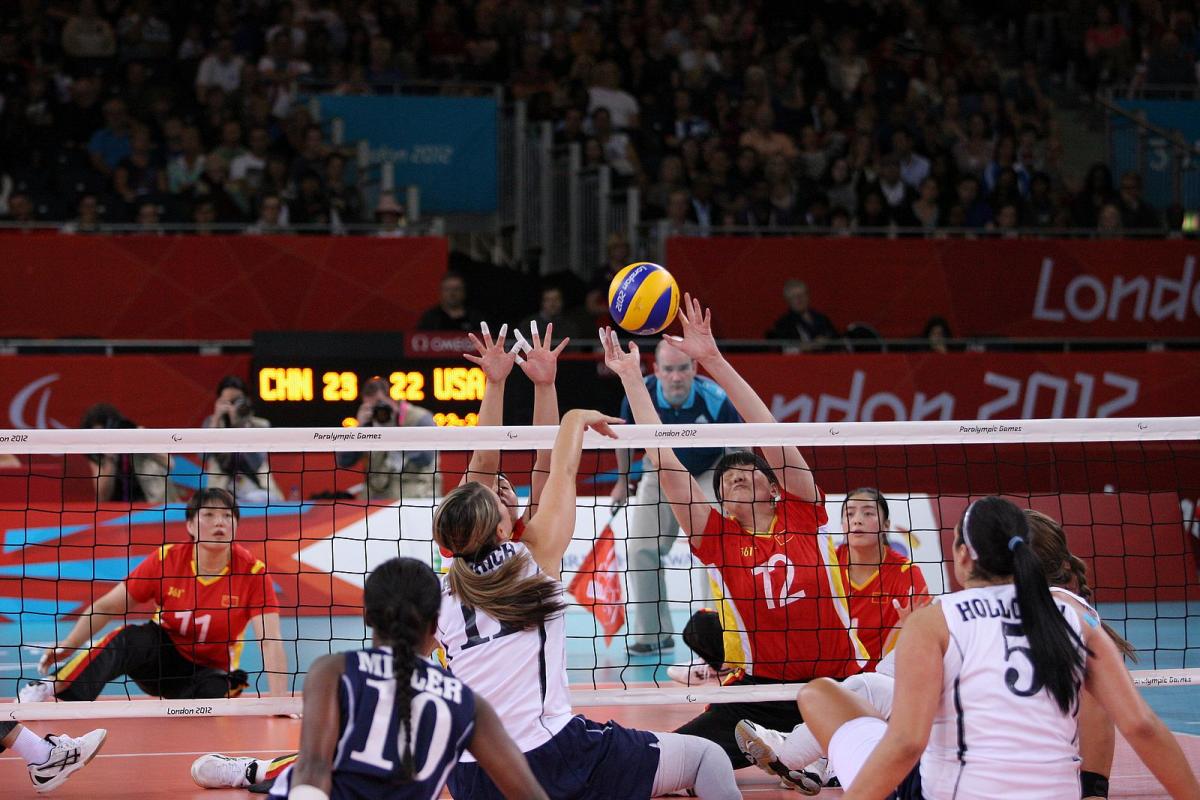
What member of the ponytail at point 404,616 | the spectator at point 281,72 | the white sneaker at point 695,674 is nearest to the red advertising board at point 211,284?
the spectator at point 281,72

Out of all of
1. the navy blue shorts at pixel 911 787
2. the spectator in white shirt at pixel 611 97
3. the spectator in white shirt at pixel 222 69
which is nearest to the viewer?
the navy blue shorts at pixel 911 787

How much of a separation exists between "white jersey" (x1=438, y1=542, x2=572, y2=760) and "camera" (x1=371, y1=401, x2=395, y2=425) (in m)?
6.59

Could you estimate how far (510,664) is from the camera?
4.68 m

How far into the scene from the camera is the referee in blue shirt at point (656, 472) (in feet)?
26.6

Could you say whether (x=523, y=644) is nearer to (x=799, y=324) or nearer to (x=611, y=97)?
(x=799, y=324)

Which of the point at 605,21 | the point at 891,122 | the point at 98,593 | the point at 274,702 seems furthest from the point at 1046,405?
the point at 274,702

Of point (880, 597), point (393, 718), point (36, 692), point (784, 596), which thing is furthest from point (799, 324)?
point (393, 718)

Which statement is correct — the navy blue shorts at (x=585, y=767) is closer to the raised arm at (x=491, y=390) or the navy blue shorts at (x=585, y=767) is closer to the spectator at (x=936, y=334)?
the raised arm at (x=491, y=390)

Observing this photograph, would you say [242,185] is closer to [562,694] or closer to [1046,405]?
[1046,405]

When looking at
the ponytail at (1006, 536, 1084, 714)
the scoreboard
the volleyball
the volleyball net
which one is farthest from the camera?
the ponytail at (1006, 536, 1084, 714)

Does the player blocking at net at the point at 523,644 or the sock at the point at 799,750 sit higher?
the player blocking at net at the point at 523,644

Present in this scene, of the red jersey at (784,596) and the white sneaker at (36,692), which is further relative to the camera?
the white sneaker at (36,692)

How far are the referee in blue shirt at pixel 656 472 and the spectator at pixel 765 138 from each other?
873cm

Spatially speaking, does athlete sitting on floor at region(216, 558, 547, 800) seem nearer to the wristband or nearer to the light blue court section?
the wristband
